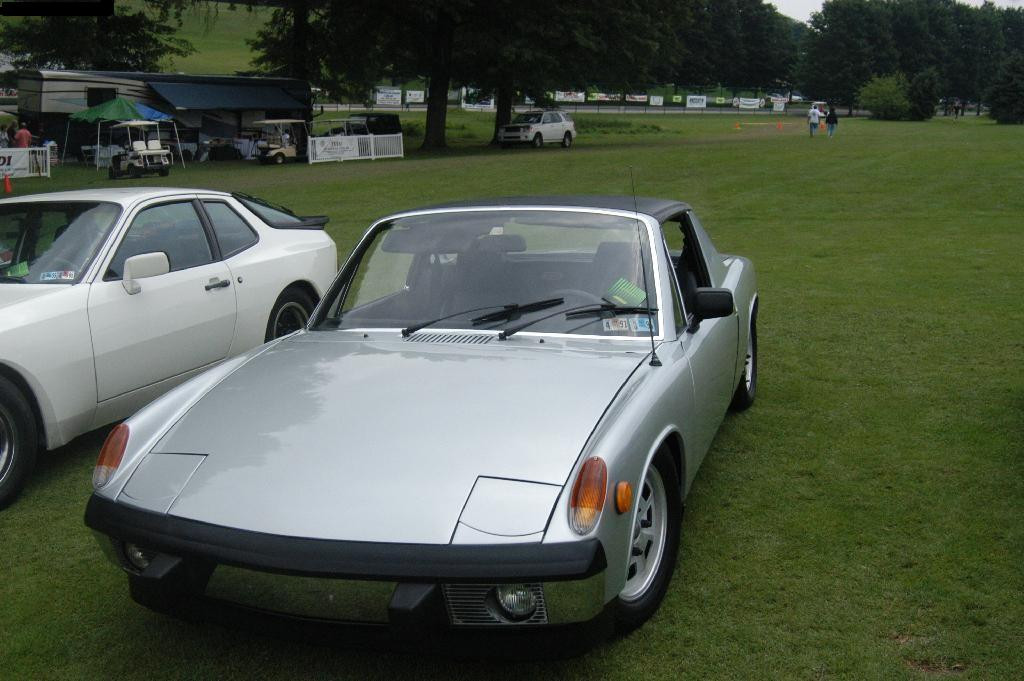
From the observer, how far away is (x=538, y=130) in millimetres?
41438

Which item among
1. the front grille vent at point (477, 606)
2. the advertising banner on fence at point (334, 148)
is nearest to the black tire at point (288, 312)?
the front grille vent at point (477, 606)

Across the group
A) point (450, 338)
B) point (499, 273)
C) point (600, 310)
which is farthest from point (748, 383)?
point (450, 338)

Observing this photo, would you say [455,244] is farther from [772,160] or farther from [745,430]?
[772,160]

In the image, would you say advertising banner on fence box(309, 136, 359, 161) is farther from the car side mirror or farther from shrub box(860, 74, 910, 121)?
shrub box(860, 74, 910, 121)

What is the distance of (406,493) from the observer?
312 centimetres

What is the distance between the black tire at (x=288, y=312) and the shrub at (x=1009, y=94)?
75673 millimetres

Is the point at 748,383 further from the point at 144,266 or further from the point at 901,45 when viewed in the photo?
the point at 901,45

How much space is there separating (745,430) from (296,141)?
3357 centimetres

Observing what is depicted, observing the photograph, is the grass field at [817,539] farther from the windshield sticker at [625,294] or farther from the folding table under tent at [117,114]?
the folding table under tent at [117,114]

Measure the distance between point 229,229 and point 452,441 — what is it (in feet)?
13.9

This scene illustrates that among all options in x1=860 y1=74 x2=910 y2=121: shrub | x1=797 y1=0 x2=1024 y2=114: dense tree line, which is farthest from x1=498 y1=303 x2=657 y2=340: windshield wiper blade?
x1=797 y1=0 x2=1024 y2=114: dense tree line

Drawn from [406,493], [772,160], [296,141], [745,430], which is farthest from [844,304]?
[296,141]

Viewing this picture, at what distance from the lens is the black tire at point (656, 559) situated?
11.5ft

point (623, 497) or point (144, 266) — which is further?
point (144, 266)
